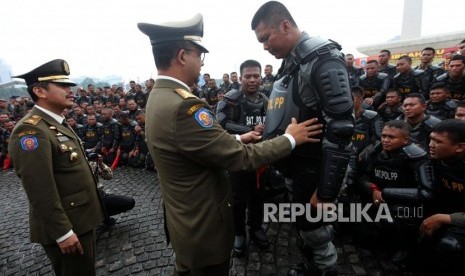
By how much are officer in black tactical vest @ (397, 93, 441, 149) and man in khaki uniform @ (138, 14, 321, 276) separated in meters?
3.23

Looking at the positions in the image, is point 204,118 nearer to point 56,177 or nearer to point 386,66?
point 56,177

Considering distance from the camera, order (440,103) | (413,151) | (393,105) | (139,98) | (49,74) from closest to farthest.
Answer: (49,74)
(413,151)
(440,103)
(393,105)
(139,98)

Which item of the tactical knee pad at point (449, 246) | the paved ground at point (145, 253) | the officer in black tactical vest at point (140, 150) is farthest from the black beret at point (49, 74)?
the officer in black tactical vest at point (140, 150)

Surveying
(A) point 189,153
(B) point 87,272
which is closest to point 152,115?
(A) point 189,153

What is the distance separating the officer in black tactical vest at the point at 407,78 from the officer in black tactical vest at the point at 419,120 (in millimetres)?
3104

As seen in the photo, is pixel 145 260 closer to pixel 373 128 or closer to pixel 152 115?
pixel 152 115

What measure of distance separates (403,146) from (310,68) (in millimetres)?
1961

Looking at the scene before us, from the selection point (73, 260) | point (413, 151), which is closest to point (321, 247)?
point (413, 151)

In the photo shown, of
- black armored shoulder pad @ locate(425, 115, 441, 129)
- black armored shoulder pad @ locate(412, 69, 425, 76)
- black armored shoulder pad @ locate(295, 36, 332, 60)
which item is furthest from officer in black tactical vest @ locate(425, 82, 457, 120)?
black armored shoulder pad @ locate(295, 36, 332, 60)

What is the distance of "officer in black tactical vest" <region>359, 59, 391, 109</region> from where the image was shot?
6707 millimetres

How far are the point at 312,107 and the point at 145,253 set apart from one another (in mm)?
2862

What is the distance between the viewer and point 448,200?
266 cm

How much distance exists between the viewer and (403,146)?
10.1ft

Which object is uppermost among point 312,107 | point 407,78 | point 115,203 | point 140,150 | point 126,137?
point 312,107
